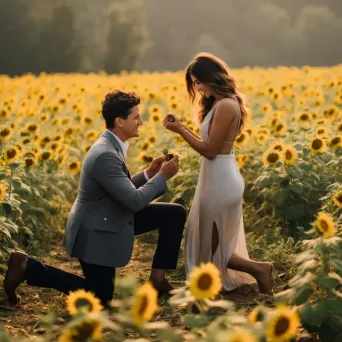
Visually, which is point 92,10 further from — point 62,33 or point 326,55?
point 326,55

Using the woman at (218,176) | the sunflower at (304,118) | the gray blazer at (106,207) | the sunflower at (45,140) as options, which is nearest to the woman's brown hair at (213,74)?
the woman at (218,176)

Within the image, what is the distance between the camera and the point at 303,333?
3465mm

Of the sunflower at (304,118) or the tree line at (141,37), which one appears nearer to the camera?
the sunflower at (304,118)

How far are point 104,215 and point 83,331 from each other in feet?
6.42

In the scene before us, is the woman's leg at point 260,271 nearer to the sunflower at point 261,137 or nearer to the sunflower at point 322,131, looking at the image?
the sunflower at point 322,131

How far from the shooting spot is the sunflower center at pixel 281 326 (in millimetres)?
2562

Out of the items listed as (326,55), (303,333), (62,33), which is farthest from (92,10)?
(303,333)

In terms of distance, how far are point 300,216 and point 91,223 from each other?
2.21 metres

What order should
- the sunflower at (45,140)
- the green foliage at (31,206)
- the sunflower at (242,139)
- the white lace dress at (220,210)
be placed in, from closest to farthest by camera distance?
the white lace dress at (220,210) < the green foliage at (31,206) < the sunflower at (242,139) < the sunflower at (45,140)

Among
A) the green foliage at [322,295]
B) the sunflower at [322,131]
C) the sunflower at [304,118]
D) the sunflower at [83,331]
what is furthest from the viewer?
the sunflower at [304,118]

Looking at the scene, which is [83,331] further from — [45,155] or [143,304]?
[45,155]

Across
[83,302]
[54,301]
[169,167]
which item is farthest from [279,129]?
[83,302]

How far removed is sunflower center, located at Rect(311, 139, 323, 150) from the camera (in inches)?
235

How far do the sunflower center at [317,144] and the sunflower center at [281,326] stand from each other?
3.55 meters
